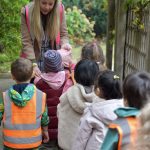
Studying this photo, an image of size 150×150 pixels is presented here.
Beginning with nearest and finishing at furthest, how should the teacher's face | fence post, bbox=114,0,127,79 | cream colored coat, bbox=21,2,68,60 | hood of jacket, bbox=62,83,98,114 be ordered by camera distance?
hood of jacket, bbox=62,83,98,114 → the teacher's face → cream colored coat, bbox=21,2,68,60 → fence post, bbox=114,0,127,79

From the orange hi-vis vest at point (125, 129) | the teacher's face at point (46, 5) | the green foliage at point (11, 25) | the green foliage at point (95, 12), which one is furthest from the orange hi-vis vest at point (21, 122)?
the green foliage at point (95, 12)

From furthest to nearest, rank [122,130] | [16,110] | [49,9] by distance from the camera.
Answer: [49,9], [16,110], [122,130]

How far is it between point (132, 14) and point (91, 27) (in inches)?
440

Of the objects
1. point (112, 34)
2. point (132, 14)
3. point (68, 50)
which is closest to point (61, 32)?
point (68, 50)

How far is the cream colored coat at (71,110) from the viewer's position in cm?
395

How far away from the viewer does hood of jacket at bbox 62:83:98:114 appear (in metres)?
3.93

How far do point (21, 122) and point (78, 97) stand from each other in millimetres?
533

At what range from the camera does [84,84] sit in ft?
13.2

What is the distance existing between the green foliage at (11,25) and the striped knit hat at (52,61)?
3347mm

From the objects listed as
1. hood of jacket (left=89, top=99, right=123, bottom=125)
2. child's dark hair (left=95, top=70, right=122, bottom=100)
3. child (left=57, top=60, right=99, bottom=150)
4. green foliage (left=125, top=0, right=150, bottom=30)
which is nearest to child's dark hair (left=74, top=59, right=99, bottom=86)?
child (left=57, top=60, right=99, bottom=150)

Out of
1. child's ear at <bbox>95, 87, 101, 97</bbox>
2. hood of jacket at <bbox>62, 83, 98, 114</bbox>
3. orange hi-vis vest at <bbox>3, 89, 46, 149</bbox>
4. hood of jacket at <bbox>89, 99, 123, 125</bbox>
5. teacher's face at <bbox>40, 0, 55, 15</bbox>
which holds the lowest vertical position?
orange hi-vis vest at <bbox>3, 89, 46, 149</bbox>

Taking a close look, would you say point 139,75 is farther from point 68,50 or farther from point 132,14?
point 132,14

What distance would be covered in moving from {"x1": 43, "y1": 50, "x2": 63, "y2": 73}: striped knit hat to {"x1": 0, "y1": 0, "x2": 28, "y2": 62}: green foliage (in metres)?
3.35

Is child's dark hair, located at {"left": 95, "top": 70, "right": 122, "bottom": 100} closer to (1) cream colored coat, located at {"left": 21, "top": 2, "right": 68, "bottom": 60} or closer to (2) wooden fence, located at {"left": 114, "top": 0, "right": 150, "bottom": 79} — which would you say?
(1) cream colored coat, located at {"left": 21, "top": 2, "right": 68, "bottom": 60}
